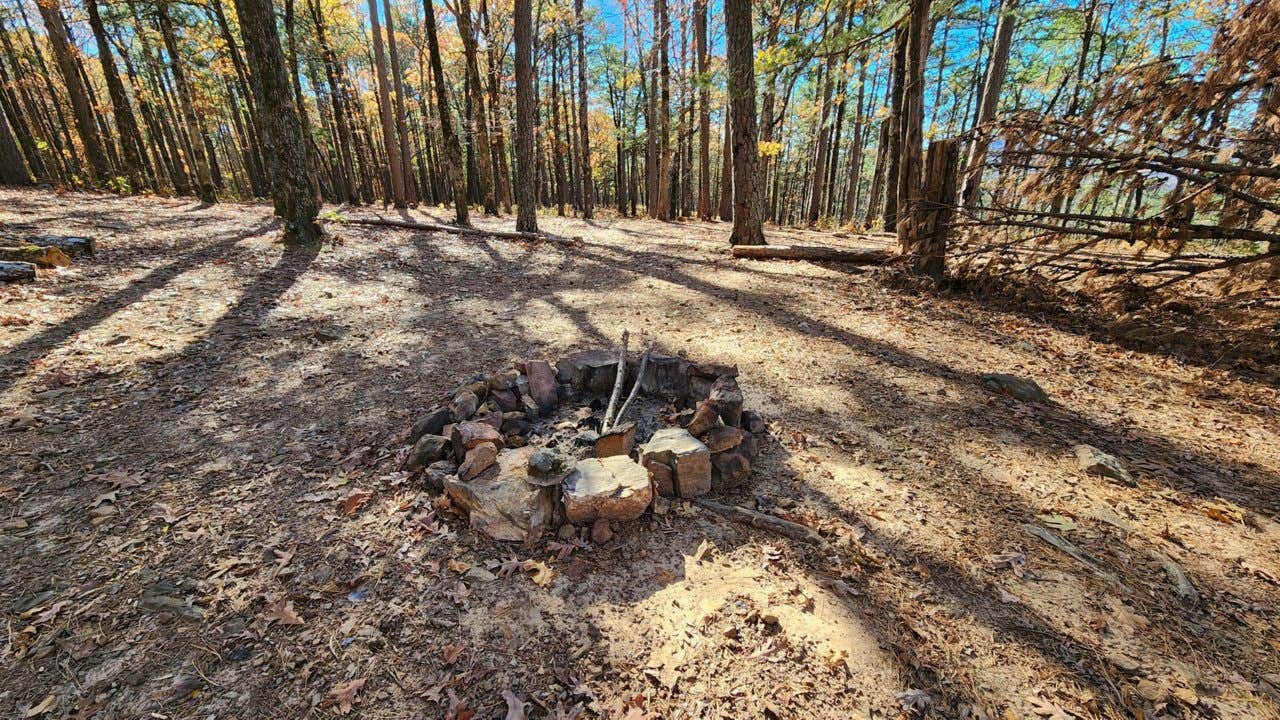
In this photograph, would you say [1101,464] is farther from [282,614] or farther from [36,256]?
[36,256]

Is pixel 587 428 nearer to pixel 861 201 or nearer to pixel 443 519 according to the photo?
pixel 443 519

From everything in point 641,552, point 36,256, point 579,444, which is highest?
point 36,256

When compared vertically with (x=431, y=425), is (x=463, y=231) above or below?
above

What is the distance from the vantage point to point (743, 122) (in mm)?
8969

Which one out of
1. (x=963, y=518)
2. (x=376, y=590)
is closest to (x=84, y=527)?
(x=376, y=590)

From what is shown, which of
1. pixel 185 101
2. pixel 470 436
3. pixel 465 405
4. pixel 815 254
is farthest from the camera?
pixel 185 101

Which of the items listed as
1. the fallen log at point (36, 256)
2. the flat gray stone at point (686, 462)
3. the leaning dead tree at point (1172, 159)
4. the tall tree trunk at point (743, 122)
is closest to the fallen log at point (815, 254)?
the tall tree trunk at point (743, 122)

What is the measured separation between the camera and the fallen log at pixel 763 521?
261 centimetres

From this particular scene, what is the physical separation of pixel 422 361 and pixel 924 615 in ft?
14.4

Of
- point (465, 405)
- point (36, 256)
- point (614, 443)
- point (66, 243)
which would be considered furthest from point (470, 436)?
point (66, 243)

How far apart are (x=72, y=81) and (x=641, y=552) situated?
20.7 m

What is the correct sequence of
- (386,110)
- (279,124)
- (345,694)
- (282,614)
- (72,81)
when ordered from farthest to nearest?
(386,110) < (72,81) < (279,124) < (282,614) < (345,694)

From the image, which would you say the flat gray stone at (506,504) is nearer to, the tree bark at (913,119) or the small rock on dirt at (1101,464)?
the small rock on dirt at (1101,464)

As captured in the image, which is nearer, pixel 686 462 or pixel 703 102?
pixel 686 462
